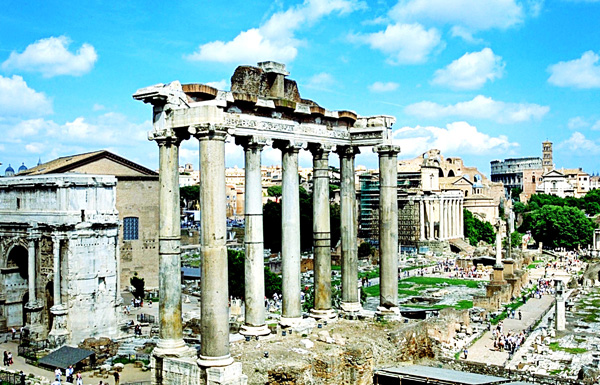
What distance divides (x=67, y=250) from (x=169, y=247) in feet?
64.6

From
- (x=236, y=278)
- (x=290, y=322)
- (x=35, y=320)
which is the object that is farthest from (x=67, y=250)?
(x=290, y=322)

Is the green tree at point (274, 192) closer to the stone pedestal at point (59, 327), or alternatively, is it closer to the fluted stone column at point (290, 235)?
the stone pedestal at point (59, 327)

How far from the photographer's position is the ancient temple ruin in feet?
102

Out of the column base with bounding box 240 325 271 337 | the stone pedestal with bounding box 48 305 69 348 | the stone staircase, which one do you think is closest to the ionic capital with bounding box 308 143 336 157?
the column base with bounding box 240 325 271 337

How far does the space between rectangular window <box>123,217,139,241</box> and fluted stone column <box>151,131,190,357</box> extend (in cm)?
3619

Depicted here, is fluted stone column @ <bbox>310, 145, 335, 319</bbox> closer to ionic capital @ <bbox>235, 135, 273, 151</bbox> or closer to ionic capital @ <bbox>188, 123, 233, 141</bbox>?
ionic capital @ <bbox>235, 135, 273, 151</bbox>

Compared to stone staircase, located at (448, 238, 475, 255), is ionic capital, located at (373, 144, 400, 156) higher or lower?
higher

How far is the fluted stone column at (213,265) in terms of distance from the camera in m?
12.1

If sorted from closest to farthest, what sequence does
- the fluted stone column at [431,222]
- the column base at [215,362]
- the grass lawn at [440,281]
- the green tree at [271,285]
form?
1. the column base at [215,362]
2. the green tree at [271,285]
3. the grass lawn at [440,281]
4. the fluted stone column at [431,222]

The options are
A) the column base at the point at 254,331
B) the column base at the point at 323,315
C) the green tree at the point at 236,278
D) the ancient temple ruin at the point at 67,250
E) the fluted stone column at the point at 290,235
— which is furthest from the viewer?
the green tree at the point at 236,278

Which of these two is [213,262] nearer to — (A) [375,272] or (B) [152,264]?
(B) [152,264]

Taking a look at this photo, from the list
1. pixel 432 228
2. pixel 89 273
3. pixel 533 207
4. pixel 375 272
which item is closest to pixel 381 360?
pixel 89 273

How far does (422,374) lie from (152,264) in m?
38.2

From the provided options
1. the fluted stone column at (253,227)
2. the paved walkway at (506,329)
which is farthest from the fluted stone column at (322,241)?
the paved walkway at (506,329)
